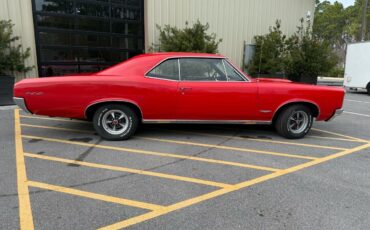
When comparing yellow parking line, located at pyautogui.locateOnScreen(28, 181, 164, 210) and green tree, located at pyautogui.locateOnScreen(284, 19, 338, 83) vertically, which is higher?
green tree, located at pyautogui.locateOnScreen(284, 19, 338, 83)

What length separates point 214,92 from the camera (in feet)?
17.8

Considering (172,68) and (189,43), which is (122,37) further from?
(172,68)

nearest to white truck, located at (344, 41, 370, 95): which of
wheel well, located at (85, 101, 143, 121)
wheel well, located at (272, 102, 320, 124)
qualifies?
wheel well, located at (272, 102, 320, 124)

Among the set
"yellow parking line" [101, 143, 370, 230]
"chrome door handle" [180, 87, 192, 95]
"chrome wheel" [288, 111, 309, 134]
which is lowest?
"yellow parking line" [101, 143, 370, 230]

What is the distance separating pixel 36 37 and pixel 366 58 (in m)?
13.9

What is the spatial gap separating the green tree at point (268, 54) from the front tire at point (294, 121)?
28.7 feet

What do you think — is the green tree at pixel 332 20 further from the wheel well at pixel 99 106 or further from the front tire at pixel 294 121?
the wheel well at pixel 99 106

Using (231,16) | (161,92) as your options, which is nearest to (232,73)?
(161,92)

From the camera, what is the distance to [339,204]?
11.1 ft

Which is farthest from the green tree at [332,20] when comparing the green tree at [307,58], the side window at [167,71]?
the side window at [167,71]

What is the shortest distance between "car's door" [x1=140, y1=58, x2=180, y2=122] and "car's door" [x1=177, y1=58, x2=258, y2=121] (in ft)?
0.39

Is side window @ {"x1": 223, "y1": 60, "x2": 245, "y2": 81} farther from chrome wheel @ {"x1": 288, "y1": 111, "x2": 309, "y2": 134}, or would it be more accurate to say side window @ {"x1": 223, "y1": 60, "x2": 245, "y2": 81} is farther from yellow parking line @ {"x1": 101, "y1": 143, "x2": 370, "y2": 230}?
yellow parking line @ {"x1": 101, "y1": 143, "x2": 370, "y2": 230}

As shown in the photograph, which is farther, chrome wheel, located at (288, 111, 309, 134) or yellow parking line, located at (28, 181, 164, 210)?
chrome wheel, located at (288, 111, 309, 134)

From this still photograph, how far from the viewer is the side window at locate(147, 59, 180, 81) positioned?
17.9ft
